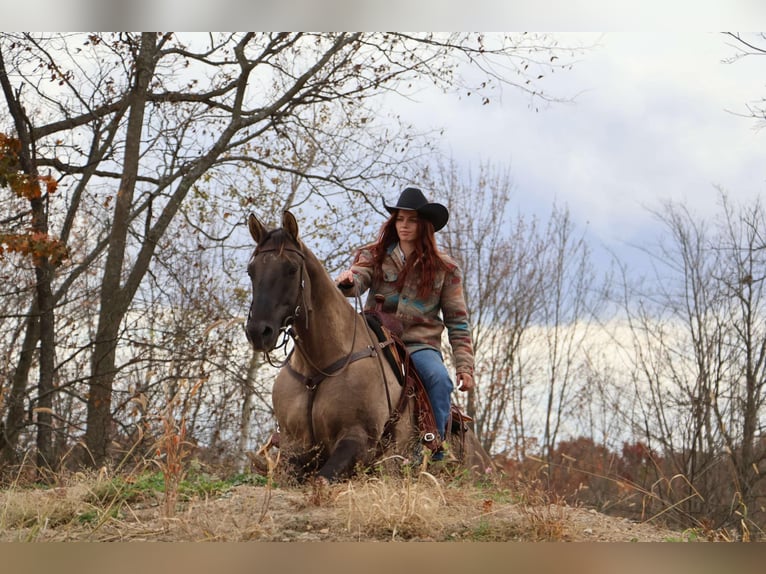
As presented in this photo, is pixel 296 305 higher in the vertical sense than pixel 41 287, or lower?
lower

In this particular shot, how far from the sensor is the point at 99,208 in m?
11.8

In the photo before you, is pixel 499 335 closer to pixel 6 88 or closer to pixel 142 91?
pixel 142 91

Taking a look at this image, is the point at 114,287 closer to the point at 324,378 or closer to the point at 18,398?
the point at 18,398

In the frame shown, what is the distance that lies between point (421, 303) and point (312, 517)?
2.13 metres

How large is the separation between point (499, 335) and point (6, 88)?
36.8ft

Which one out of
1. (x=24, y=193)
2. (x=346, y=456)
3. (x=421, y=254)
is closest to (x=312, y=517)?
(x=346, y=456)

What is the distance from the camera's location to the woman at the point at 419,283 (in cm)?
609

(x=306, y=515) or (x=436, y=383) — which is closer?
(x=306, y=515)

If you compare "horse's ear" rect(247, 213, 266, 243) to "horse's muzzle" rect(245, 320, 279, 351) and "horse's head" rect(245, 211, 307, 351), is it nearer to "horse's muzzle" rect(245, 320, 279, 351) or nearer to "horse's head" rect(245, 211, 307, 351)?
"horse's head" rect(245, 211, 307, 351)

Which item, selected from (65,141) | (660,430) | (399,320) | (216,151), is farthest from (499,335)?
(399,320)

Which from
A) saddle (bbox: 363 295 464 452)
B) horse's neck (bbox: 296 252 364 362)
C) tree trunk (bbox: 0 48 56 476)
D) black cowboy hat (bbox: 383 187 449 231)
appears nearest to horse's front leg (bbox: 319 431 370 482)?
saddle (bbox: 363 295 464 452)

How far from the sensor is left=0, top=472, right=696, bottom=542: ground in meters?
4.25

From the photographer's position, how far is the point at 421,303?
6.19m

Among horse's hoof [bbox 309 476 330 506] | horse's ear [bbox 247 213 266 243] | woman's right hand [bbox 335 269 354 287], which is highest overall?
horse's ear [bbox 247 213 266 243]
